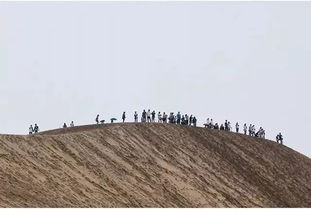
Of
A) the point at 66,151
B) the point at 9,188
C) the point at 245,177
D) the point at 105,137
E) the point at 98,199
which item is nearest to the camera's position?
the point at 9,188

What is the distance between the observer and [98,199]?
4509cm

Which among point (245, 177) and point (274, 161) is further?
point (274, 161)

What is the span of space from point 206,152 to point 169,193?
13428 mm

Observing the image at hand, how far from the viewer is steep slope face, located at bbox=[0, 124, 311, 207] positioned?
44875 millimetres

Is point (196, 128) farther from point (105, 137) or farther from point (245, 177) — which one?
point (105, 137)

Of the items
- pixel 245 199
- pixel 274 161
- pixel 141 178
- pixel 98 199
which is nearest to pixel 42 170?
pixel 98 199

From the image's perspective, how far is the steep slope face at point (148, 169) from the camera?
147 feet

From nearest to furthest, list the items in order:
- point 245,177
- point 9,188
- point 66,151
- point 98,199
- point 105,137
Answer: point 9,188, point 98,199, point 66,151, point 105,137, point 245,177

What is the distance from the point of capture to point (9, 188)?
135 feet

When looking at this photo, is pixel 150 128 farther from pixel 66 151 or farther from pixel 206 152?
pixel 66 151

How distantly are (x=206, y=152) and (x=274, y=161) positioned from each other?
30.0 feet

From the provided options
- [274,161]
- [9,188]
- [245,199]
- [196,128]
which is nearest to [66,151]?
[9,188]

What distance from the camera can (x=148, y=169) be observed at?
54.8 metres

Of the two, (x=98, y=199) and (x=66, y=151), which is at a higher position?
(x=66, y=151)
